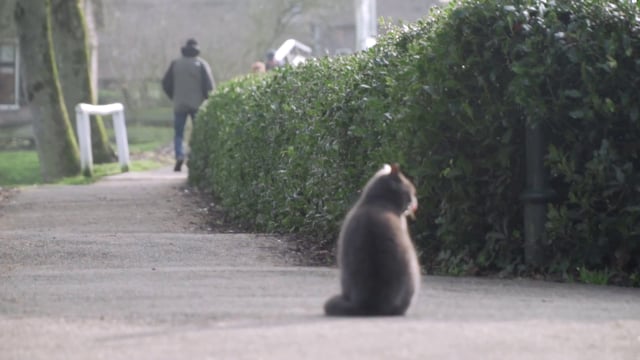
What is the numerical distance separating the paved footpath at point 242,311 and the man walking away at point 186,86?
46.0ft

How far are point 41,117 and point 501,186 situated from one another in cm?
1896

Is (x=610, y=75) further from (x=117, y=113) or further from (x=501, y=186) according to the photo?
(x=117, y=113)

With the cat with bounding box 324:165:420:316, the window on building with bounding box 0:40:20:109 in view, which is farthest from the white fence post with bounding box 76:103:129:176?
the window on building with bounding box 0:40:20:109

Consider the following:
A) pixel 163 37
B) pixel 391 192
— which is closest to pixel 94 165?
pixel 163 37

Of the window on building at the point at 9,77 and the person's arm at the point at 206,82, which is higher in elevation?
the person's arm at the point at 206,82

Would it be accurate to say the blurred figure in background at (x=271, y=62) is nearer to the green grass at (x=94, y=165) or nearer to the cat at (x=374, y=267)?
the green grass at (x=94, y=165)

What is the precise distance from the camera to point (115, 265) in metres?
11.4

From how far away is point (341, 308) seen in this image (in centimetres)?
777

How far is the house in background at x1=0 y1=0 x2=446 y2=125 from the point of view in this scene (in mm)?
48906

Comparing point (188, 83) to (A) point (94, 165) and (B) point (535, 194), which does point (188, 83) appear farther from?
(B) point (535, 194)

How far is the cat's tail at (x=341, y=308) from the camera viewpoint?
7754mm

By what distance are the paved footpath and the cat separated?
0.11m

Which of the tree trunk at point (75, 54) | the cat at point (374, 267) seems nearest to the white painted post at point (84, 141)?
the tree trunk at point (75, 54)

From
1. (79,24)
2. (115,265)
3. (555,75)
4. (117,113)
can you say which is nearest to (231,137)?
(115,265)
